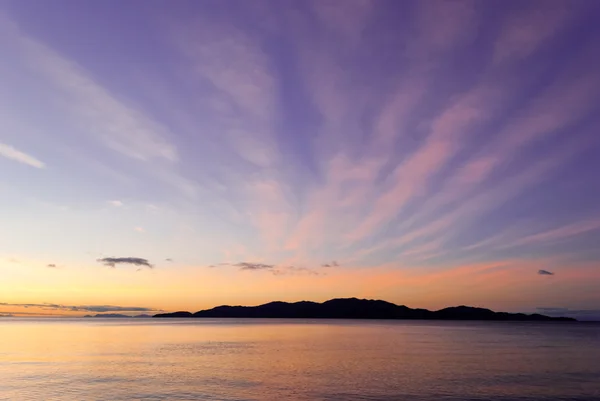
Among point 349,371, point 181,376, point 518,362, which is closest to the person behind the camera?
point 181,376

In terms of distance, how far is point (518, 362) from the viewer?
8100 centimetres

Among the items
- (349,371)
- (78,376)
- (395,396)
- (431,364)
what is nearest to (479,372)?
(431,364)

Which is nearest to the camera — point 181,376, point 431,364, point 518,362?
point 181,376

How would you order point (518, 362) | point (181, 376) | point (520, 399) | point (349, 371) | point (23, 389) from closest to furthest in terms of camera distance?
point (520, 399) → point (23, 389) → point (181, 376) → point (349, 371) → point (518, 362)

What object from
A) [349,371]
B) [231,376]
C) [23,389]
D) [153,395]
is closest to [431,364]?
[349,371]

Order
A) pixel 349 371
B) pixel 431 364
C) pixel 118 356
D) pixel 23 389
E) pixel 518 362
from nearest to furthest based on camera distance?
1. pixel 23 389
2. pixel 349 371
3. pixel 431 364
4. pixel 518 362
5. pixel 118 356

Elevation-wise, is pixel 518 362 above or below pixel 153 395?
above

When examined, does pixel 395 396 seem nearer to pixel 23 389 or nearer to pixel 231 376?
pixel 231 376

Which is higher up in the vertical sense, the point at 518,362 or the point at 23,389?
the point at 518,362

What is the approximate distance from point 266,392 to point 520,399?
26940 millimetres

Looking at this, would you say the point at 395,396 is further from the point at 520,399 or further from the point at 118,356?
the point at 118,356

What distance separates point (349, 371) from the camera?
66.5 m

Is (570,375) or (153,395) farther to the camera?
(570,375)

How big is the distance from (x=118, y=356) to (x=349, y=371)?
159ft
